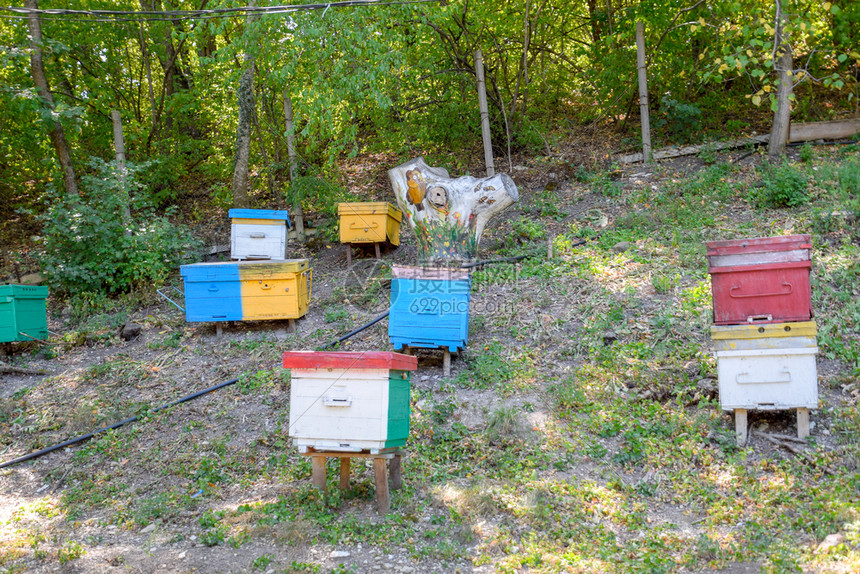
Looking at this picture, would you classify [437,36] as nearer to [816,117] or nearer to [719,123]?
[719,123]

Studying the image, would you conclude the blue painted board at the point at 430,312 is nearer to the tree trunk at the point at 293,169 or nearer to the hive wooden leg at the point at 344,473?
the hive wooden leg at the point at 344,473

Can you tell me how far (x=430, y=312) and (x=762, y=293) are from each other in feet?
10.2

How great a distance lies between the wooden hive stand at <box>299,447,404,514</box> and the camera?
4.83 meters

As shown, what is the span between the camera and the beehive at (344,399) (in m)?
4.59

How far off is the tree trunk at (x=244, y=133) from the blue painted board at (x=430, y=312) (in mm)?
6039

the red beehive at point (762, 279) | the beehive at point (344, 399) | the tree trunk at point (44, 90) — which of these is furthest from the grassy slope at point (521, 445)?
the tree trunk at point (44, 90)

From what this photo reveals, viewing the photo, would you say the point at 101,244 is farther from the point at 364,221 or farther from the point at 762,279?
the point at 762,279

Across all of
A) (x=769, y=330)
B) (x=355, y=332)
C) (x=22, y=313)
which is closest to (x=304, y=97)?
(x=355, y=332)

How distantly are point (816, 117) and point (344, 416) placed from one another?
1194 cm

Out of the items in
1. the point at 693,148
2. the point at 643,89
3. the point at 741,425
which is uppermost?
the point at 643,89

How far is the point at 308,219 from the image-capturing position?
12.6m

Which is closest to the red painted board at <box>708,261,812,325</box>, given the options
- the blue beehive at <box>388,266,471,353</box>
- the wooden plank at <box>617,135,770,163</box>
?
the blue beehive at <box>388,266,471,353</box>

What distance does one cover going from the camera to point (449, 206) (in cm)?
962

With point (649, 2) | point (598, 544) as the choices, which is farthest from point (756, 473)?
point (649, 2)
